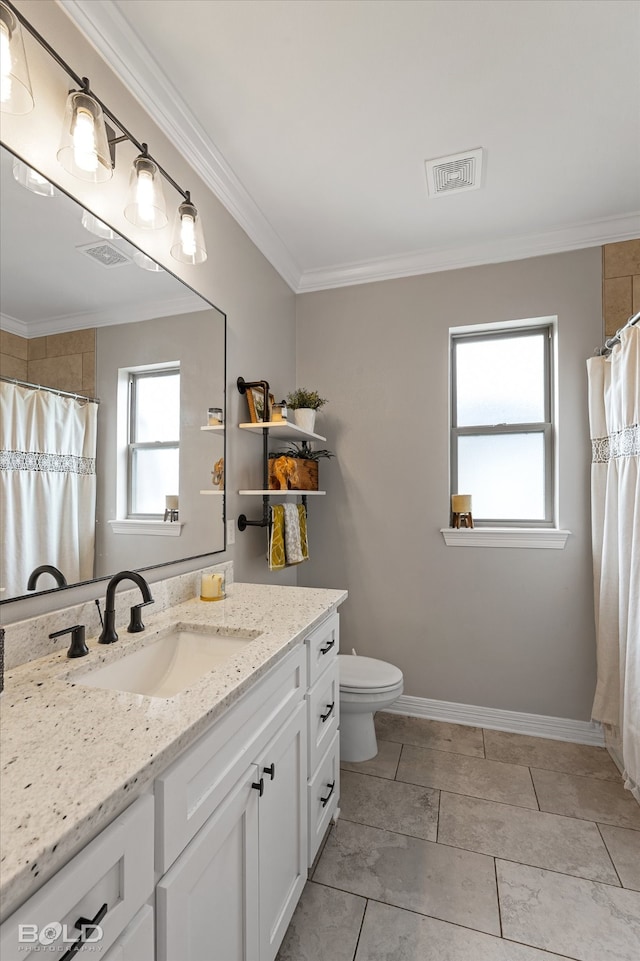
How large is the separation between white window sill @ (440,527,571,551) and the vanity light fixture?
183 cm

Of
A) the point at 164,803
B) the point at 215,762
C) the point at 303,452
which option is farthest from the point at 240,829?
the point at 303,452

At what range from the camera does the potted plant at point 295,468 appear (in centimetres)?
218

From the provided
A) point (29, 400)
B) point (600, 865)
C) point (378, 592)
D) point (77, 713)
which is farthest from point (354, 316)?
point (600, 865)

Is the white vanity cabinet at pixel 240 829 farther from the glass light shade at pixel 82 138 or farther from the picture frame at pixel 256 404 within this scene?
the glass light shade at pixel 82 138

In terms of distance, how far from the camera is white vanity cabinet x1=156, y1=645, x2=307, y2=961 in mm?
732

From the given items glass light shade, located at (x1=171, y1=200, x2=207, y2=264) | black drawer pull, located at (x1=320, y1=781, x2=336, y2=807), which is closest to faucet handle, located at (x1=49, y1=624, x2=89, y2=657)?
black drawer pull, located at (x1=320, y1=781, x2=336, y2=807)

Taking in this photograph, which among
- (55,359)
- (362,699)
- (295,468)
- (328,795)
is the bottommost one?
(328,795)

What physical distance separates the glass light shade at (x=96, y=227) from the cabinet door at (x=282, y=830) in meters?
1.45

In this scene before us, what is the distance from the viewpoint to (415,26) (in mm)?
1315

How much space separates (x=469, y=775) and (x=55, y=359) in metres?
2.30

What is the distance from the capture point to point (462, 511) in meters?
2.46

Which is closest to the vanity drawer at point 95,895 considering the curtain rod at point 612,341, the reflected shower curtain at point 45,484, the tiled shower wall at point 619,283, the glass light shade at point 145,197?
the reflected shower curtain at point 45,484

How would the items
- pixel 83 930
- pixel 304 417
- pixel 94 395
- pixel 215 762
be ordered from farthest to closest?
pixel 304 417, pixel 94 395, pixel 215 762, pixel 83 930

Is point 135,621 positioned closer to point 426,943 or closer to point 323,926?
point 323,926
